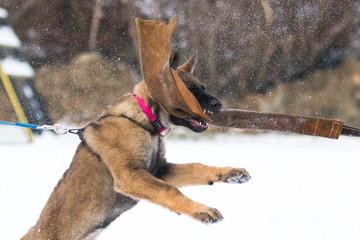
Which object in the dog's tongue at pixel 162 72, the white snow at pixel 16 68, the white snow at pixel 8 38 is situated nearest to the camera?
the dog's tongue at pixel 162 72

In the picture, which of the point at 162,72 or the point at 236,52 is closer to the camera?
the point at 162,72

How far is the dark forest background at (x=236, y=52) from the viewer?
810cm

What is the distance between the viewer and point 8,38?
8.74m

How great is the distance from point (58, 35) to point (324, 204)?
7359 mm

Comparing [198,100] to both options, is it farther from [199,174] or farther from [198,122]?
[199,174]

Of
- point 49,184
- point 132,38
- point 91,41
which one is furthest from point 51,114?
point 49,184

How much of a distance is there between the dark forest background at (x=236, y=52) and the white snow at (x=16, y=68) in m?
0.19

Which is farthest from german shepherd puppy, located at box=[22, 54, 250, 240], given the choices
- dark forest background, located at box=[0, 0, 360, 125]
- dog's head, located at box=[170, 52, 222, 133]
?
dark forest background, located at box=[0, 0, 360, 125]

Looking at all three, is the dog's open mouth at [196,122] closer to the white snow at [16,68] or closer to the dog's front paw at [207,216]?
the dog's front paw at [207,216]

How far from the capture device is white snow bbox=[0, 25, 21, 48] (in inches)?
342

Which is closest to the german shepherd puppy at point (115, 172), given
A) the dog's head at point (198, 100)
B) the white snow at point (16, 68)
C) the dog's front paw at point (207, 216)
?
the dog's head at point (198, 100)

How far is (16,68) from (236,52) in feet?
16.4

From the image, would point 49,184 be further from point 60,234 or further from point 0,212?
point 60,234

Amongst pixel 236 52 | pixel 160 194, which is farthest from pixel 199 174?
pixel 236 52
